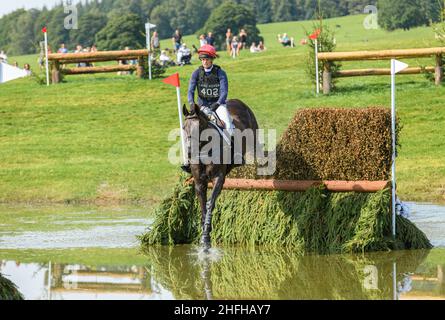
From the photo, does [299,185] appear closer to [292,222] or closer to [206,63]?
[292,222]

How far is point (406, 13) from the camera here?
90.2m

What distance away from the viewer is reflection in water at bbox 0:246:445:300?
10.5 m

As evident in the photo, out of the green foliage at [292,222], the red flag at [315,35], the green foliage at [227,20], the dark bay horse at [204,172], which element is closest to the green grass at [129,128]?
the red flag at [315,35]

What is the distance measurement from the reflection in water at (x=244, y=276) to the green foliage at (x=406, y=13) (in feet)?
245

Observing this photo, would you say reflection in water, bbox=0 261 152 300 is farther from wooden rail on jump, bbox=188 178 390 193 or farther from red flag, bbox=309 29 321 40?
red flag, bbox=309 29 321 40

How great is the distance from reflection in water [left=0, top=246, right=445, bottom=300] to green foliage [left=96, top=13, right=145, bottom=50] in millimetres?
64070

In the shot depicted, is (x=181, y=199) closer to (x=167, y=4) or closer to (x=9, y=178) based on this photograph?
(x=9, y=178)

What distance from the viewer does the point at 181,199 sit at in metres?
14.5

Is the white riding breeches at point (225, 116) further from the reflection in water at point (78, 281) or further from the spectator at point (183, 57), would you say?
the spectator at point (183, 57)

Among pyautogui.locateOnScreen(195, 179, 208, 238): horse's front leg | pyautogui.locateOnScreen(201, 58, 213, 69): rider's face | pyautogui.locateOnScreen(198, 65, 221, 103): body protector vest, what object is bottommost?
pyautogui.locateOnScreen(195, 179, 208, 238): horse's front leg

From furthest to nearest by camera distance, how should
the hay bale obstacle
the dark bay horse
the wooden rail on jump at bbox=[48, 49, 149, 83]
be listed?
the wooden rail on jump at bbox=[48, 49, 149, 83]
the dark bay horse
the hay bale obstacle

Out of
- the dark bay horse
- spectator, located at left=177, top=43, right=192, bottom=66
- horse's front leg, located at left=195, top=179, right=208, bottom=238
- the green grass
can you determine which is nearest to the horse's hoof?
the dark bay horse

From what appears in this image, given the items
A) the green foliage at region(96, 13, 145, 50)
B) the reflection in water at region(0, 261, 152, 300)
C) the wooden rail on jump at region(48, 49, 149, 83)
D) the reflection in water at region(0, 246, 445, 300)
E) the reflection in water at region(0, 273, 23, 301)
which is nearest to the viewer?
the reflection in water at region(0, 273, 23, 301)
